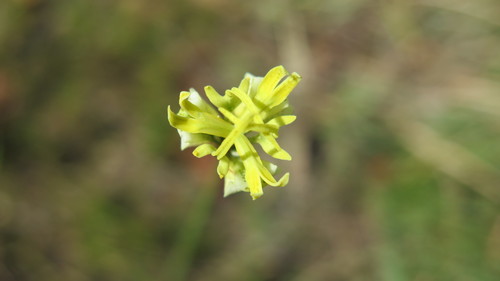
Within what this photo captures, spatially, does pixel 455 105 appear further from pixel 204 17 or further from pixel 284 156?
pixel 284 156

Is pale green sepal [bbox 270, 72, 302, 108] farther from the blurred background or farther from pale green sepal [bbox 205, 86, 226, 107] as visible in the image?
the blurred background

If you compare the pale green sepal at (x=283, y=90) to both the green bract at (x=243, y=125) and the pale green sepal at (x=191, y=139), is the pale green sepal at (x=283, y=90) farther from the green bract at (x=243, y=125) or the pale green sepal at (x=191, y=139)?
the pale green sepal at (x=191, y=139)

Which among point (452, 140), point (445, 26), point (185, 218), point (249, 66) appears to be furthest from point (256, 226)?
point (445, 26)

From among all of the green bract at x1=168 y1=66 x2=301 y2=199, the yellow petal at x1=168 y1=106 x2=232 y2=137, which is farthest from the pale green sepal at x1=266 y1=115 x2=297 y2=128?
the yellow petal at x1=168 y1=106 x2=232 y2=137

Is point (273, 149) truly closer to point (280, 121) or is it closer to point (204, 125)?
Result: point (280, 121)

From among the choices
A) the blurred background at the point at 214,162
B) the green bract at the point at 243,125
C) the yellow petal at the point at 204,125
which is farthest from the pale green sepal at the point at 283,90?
the blurred background at the point at 214,162
